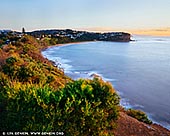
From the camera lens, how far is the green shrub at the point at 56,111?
29.9ft

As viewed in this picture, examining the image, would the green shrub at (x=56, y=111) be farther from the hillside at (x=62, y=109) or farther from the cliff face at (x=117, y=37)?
the cliff face at (x=117, y=37)

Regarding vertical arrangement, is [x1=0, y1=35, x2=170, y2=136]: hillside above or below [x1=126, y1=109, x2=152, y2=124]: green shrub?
above

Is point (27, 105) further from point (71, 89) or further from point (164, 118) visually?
point (164, 118)

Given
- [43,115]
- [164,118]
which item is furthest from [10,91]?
[164,118]

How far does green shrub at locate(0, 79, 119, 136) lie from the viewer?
9109 millimetres

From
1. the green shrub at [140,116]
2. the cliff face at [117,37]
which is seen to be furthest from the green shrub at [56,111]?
the cliff face at [117,37]

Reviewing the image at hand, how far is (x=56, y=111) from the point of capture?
9.40 m

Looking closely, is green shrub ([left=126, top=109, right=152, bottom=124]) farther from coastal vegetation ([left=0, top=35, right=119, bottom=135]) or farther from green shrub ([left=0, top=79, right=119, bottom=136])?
green shrub ([left=0, top=79, right=119, bottom=136])

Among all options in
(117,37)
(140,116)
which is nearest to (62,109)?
(140,116)

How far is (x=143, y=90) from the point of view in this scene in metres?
27.4

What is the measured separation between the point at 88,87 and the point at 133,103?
1205 cm

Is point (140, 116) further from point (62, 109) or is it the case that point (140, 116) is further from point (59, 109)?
point (59, 109)

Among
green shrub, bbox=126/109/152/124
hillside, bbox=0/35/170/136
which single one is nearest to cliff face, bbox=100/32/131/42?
green shrub, bbox=126/109/152/124

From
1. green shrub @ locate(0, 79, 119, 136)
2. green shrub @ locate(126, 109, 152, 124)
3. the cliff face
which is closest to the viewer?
green shrub @ locate(0, 79, 119, 136)
